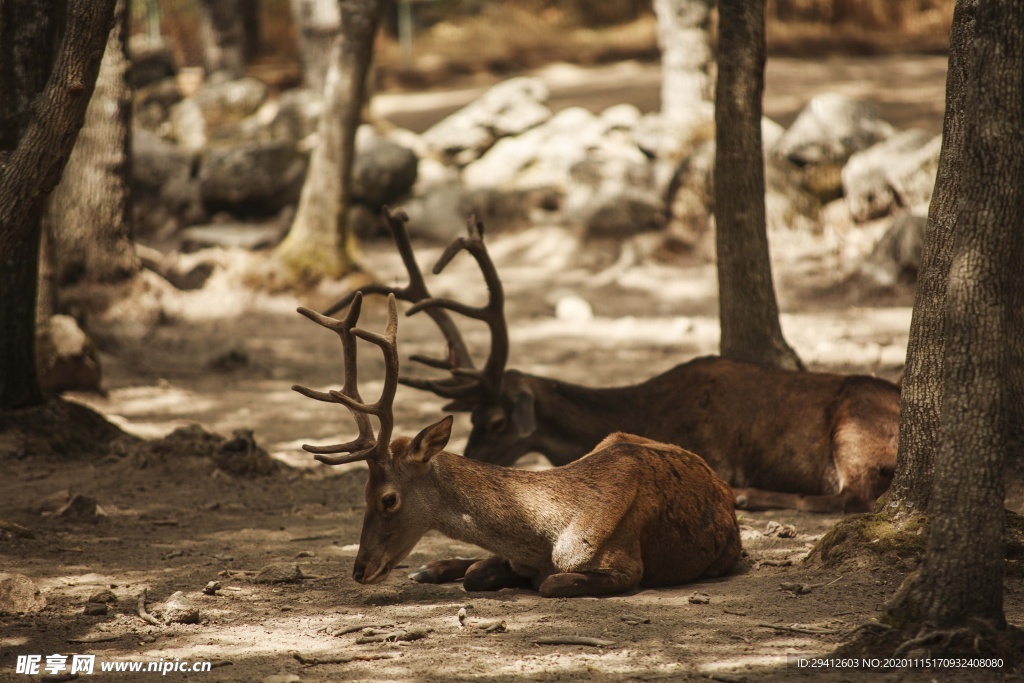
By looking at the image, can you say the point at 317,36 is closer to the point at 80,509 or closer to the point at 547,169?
the point at 547,169

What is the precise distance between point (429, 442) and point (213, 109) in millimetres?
17843

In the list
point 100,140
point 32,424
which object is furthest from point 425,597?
point 100,140

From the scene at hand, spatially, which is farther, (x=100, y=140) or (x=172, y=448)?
(x=100, y=140)

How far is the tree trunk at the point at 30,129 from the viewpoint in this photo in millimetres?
6129

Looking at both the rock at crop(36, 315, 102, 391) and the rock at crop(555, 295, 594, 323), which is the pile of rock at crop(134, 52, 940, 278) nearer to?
the rock at crop(555, 295, 594, 323)

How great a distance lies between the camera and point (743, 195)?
9.12 m

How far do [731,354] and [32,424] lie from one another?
5.43 meters

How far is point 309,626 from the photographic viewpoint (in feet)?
18.4

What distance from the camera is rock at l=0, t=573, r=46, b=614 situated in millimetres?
5766

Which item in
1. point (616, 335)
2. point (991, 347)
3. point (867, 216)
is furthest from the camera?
point (867, 216)

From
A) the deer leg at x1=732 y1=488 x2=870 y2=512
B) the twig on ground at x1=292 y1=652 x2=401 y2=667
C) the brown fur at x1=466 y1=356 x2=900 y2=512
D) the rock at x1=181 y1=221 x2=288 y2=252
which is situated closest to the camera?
the twig on ground at x1=292 y1=652 x2=401 y2=667

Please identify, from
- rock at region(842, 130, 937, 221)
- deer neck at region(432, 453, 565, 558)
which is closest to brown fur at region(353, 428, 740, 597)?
deer neck at region(432, 453, 565, 558)

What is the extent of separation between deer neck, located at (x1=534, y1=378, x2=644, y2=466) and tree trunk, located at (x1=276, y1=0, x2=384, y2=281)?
6.42 meters

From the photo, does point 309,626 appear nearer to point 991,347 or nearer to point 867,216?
point 991,347
